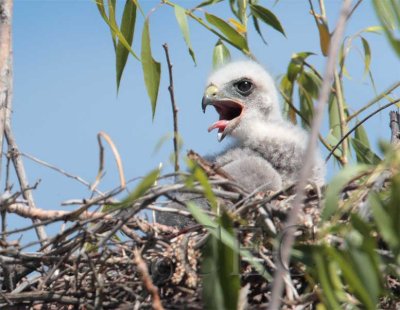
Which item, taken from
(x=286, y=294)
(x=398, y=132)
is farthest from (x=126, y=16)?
(x=286, y=294)

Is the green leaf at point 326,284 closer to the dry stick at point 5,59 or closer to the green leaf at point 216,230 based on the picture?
the green leaf at point 216,230

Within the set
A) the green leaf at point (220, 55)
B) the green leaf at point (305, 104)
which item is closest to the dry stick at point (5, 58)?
the green leaf at point (220, 55)

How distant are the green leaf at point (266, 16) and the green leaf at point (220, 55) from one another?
36 centimetres

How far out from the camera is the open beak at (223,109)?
196 inches

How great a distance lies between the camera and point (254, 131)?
4684 mm

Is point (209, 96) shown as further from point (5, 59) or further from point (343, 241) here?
point (343, 241)

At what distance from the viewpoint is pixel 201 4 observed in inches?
205

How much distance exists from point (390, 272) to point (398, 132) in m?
1.74

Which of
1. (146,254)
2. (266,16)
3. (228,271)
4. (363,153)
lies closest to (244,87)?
(266,16)

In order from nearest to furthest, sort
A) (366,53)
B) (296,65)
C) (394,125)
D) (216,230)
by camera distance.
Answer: (216,230) → (394,125) → (296,65) → (366,53)

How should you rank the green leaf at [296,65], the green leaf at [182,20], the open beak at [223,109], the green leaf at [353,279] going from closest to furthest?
the green leaf at [353,279]
the green leaf at [182,20]
the open beak at [223,109]
the green leaf at [296,65]

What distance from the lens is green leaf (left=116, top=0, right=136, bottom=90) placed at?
4625 mm

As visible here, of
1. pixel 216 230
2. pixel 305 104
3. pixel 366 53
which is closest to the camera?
pixel 216 230

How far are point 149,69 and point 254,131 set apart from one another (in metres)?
0.62
